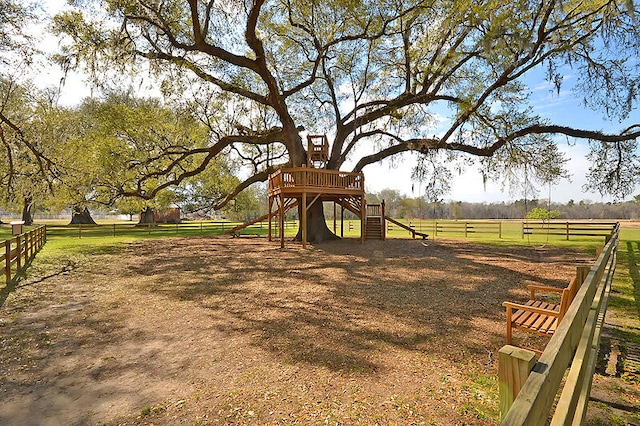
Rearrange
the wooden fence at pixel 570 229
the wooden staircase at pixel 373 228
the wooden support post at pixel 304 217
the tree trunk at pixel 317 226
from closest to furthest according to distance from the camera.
Answer: the wooden support post at pixel 304 217 < the tree trunk at pixel 317 226 < the wooden staircase at pixel 373 228 < the wooden fence at pixel 570 229

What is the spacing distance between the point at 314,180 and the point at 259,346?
1073 centimetres

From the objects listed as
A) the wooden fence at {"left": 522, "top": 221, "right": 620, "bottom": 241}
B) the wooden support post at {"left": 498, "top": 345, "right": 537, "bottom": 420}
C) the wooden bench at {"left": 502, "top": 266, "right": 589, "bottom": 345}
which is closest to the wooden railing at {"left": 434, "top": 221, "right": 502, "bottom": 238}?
the wooden fence at {"left": 522, "top": 221, "right": 620, "bottom": 241}

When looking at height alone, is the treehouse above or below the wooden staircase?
above

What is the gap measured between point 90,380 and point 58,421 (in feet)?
2.53

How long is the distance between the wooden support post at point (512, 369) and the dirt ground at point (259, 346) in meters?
1.81

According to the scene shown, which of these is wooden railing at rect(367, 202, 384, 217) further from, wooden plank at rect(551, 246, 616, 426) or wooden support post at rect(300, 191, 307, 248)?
wooden plank at rect(551, 246, 616, 426)

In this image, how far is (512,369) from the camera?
59.4 inches

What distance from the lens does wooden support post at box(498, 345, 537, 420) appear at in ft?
4.72

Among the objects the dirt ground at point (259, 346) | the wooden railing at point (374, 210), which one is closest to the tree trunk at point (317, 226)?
the wooden railing at point (374, 210)

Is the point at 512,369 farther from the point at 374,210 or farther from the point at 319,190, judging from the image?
the point at 374,210

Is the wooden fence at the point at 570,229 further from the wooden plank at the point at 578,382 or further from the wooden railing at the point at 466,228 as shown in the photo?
the wooden plank at the point at 578,382

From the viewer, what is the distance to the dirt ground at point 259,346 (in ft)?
10.8

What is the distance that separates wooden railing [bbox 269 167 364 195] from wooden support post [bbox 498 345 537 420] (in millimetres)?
13004

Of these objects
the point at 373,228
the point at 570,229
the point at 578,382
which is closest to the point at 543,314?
the point at 578,382
